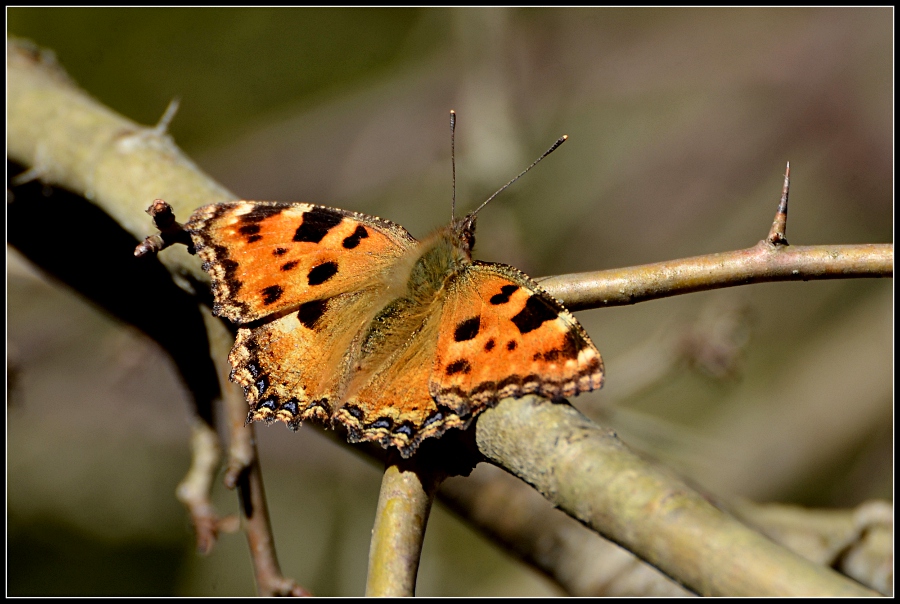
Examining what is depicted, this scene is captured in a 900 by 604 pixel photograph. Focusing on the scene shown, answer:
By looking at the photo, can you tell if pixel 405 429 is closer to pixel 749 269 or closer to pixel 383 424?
pixel 383 424

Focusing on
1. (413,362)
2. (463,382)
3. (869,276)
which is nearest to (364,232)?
(413,362)

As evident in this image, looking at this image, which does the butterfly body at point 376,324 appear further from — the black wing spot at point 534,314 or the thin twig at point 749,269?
the thin twig at point 749,269

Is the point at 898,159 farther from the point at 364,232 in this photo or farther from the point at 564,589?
the point at 364,232

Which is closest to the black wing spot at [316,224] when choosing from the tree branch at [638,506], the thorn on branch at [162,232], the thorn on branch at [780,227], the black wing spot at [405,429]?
the thorn on branch at [162,232]

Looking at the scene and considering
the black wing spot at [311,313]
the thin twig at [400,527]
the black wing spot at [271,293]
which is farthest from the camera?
the black wing spot at [311,313]

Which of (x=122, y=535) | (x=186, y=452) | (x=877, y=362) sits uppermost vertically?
(x=877, y=362)

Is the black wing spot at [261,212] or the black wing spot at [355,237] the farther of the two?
the black wing spot at [355,237]
